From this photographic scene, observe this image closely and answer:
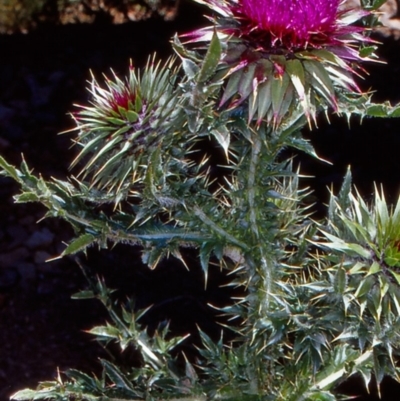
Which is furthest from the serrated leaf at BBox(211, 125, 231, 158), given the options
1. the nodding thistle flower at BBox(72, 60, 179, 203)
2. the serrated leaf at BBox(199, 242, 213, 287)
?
the serrated leaf at BBox(199, 242, 213, 287)

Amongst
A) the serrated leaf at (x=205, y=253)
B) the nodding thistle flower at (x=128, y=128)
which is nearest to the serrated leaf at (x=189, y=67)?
the nodding thistle flower at (x=128, y=128)

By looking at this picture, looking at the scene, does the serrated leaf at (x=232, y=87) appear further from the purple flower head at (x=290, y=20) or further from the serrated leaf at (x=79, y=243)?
the serrated leaf at (x=79, y=243)

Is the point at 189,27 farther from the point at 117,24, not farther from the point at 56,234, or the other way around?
the point at 56,234

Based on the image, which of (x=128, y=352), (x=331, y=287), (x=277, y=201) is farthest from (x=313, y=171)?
(x=331, y=287)

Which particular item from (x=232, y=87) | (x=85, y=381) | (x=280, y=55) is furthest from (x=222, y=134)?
(x=85, y=381)

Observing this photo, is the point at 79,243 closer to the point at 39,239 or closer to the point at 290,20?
the point at 290,20

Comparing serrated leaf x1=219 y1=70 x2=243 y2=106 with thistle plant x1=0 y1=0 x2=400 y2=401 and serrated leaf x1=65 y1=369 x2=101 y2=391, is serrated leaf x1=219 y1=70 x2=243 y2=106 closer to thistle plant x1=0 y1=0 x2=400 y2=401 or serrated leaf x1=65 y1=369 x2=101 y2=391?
thistle plant x1=0 y1=0 x2=400 y2=401

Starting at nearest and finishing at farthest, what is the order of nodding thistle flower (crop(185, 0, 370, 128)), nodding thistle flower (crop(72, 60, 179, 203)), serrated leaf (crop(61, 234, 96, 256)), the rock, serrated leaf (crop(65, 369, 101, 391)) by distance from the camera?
nodding thistle flower (crop(185, 0, 370, 128)) → nodding thistle flower (crop(72, 60, 179, 203)) → serrated leaf (crop(61, 234, 96, 256)) → serrated leaf (crop(65, 369, 101, 391)) → the rock
